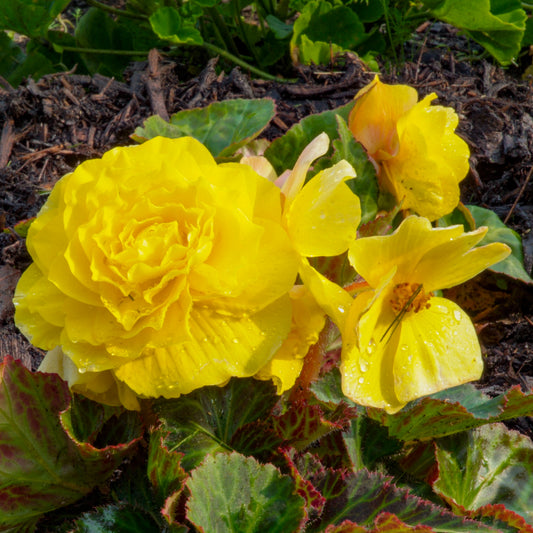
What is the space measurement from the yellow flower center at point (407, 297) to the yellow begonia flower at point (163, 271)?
127 millimetres

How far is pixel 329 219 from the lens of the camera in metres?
0.72

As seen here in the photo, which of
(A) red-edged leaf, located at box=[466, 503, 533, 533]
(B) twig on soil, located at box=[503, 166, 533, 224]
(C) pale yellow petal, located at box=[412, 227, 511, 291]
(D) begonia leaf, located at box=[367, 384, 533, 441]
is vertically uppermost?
(C) pale yellow petal, located at box=[412, 227, 511, 291]

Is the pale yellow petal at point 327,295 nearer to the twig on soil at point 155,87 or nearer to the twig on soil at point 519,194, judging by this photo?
the twig on soil at point 519,194

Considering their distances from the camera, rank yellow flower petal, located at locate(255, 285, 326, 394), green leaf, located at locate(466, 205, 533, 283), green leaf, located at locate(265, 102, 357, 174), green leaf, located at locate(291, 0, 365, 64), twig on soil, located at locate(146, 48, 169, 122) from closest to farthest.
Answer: yellow flower petal, located at locate(255, 285, 326, 394) → green leaf, located at locate(265, 102, 357, 174) → green leaf, located at locate(466, 205, 533, 283) → twig on soil, located at locate(146, 48, 169, 122) → green leaf, located at locate(291, 0, 365, 64)

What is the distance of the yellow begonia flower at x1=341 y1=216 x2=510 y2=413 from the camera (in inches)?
27.9

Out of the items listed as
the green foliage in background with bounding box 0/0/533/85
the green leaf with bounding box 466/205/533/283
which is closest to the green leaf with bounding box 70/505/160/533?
the green leaf with bounding box 466/205/533/283

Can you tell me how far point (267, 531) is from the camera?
0.74 m

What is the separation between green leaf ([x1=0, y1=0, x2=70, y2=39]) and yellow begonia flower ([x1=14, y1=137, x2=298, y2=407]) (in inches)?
56.4

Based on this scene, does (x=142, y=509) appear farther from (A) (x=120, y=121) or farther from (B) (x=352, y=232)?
(A) (x=120, y=121)

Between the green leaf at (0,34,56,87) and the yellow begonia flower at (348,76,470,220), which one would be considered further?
the green leaf at (0,34,56,87)

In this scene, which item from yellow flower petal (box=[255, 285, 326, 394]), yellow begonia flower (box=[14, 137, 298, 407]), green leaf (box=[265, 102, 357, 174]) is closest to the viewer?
yellow begonia flower (box=[14, 137, 298, 407])

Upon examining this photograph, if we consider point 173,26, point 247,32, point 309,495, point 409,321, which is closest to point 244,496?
point 309,495

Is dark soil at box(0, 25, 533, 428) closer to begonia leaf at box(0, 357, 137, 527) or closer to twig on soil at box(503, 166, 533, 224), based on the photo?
twig on soil at box(503, 166, 533, 224)

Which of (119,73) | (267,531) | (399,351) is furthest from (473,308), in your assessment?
(119,73)
